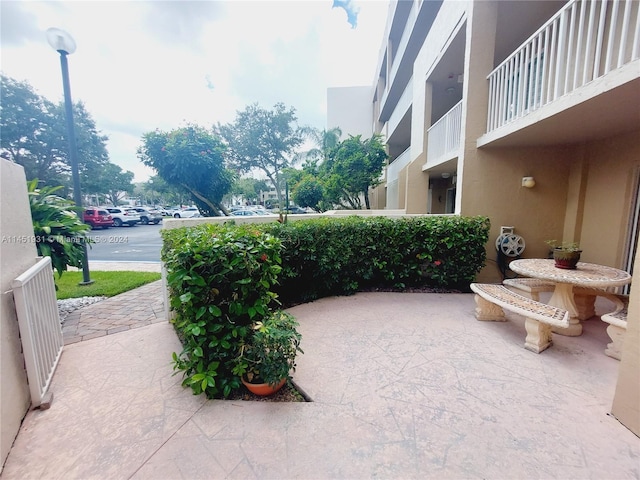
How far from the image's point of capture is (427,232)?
15.4 feet

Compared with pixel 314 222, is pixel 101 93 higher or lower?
higher

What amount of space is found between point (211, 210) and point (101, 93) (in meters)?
3.92

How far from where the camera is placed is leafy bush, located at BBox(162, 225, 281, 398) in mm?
2094

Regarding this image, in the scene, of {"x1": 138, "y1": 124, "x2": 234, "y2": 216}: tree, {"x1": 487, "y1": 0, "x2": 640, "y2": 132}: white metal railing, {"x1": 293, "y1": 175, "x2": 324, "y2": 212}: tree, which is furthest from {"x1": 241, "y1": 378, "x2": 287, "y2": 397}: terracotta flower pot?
{"x1": 293, "y1": 175, "x2": 324, "y2": 212}: tree

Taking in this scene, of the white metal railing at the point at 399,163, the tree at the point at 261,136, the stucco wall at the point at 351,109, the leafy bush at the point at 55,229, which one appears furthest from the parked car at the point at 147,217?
the leafy bush at the point at 55,229

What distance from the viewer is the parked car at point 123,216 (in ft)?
66.9

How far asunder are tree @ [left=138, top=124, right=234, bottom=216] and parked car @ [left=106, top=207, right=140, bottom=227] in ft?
55.1

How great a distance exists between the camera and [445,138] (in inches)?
267

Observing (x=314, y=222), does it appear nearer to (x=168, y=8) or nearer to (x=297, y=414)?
(x=297, y=414)

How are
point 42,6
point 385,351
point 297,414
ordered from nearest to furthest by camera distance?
point 297,414
point 385,351
point 42,6

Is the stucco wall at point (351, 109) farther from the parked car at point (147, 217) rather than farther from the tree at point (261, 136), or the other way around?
the parked car at point (147, 217)

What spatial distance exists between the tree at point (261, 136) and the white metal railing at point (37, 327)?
22049 millimetres

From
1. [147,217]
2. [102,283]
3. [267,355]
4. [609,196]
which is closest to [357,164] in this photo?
[609,196]

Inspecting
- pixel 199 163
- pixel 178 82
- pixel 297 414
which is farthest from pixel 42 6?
pixel 297 414
